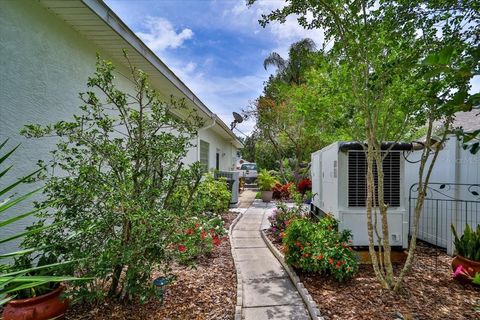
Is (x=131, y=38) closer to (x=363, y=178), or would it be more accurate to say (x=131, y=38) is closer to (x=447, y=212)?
(x=363, y=178)

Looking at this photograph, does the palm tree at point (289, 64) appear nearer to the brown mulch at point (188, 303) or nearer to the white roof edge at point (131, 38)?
the white roof edge at point (131, 38)

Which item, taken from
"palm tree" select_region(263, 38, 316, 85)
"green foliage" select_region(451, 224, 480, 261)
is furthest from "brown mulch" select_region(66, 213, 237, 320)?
"palm tree" select_region(263, 38, 316, 85)

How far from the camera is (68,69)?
3826 millimetres

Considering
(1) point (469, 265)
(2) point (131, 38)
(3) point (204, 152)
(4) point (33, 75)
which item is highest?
(2) point (131, 38)

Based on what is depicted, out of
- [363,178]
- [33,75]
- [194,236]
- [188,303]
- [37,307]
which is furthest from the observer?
[363,178]

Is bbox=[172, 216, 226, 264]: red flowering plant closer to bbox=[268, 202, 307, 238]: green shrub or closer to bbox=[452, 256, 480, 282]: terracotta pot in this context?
bbox=[268, 202, 307, 238]: green shrub

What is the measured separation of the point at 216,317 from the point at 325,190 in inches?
130

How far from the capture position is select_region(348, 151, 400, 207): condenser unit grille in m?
4.33

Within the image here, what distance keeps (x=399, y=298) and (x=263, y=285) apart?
1.62 meters

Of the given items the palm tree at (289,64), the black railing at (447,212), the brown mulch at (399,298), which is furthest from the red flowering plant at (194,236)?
the palm tree at (289,64)

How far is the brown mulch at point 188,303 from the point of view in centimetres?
279

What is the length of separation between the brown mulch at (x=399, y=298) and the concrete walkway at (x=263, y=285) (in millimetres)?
258

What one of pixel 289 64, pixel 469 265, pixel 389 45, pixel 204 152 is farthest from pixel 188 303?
pixel 289 64

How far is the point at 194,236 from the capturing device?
2.81 m
